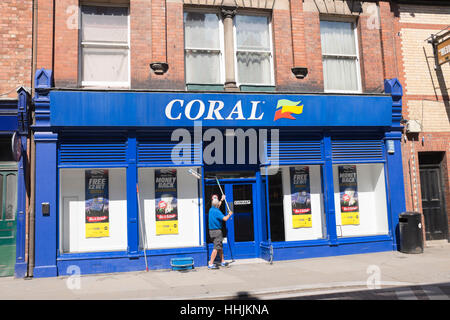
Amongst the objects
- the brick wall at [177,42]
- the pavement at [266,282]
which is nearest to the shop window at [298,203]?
the pavement at [266,282]

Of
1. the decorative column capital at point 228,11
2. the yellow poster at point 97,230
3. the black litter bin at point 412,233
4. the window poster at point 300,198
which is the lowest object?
the black litter bin at point 412,233

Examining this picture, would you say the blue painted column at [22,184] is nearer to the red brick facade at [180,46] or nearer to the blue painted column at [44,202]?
the blue painted column at [44,202]

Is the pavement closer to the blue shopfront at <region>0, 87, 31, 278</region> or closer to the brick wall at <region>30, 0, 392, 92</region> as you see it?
the blue shopfront at <region>0, 87, 31, 278</region>

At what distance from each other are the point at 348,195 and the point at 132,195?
658cm

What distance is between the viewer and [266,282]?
7898 mm

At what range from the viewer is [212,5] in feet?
36.0

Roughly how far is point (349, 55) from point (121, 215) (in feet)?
28.2

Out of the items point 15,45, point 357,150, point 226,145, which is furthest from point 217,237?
point 15,45

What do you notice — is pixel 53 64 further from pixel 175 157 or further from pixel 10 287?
pixel 10 287

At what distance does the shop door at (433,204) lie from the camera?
39.6 ft

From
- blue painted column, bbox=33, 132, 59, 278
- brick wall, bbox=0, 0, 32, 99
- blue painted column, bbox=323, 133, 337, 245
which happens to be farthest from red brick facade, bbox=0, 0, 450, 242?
blue painted column, bbox=323, 133, 337, 245

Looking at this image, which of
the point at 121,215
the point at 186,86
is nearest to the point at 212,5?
the point at 186,86

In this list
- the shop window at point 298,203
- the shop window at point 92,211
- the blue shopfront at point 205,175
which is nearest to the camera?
the blue shopfront at point 205,175

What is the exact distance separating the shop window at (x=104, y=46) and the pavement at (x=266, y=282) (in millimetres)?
5279
